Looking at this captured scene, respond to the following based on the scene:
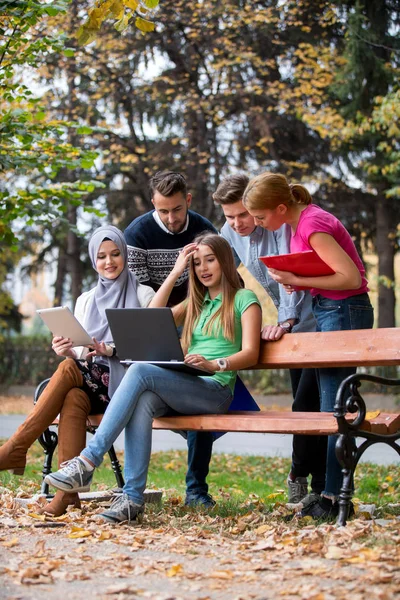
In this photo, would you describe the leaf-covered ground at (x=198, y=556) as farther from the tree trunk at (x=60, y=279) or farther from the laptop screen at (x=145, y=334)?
the tree trunk at (x=60, y=279)

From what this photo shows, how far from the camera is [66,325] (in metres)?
5.27

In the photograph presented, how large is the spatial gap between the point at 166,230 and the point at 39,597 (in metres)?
3.03

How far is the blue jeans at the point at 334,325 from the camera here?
4.84m

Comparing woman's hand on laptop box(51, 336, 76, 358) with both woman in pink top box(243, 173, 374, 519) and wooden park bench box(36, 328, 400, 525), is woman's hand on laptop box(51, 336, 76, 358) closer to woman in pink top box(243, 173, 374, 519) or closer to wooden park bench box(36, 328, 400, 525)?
wooden park bench box(36, 328, 400, 525)

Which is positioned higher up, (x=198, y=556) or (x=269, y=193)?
(x=269, y=193)

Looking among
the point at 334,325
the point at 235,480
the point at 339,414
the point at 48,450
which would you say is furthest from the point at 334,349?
the point at 235,480

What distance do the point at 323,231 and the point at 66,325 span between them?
1655 millimetres

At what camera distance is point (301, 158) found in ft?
59.1

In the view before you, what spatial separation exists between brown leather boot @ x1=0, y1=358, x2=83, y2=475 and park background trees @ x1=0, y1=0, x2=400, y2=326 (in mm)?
11430

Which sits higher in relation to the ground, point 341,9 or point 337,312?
point 341,9

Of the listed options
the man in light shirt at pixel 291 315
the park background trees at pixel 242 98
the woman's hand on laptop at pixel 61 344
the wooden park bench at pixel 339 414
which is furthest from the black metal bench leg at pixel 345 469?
the park background trees at pixel 242 98

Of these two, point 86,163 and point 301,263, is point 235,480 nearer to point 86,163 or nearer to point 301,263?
point 86,163

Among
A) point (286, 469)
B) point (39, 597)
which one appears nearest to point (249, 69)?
point (286, 469)

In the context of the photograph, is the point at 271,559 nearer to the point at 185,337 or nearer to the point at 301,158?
the point at 185,337
